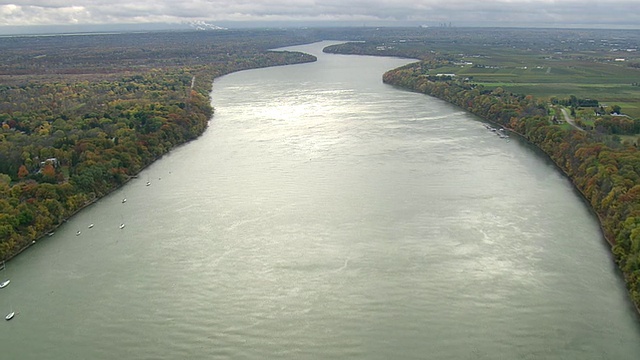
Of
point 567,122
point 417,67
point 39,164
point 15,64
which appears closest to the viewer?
point 39,164

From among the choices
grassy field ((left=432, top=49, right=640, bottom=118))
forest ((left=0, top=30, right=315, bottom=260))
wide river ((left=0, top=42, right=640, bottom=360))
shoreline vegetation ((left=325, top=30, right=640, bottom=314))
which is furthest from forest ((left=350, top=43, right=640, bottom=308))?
forest ((left=0, top=30, right=315, bottom=260))

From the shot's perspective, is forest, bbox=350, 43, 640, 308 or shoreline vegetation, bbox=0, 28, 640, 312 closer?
forest, bbox=350, 43, 640, 308

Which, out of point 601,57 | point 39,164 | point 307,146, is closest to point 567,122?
point 307,146

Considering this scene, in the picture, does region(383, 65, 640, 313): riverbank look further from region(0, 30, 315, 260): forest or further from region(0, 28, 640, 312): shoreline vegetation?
region(0, 30, 315, 260): forest

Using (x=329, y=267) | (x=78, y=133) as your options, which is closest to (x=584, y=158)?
(x=329, y=267)

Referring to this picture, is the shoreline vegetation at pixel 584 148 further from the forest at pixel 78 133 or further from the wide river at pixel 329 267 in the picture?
the forest at pixel 78 133

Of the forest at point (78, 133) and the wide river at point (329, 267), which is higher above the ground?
the forest at point (78, 133)

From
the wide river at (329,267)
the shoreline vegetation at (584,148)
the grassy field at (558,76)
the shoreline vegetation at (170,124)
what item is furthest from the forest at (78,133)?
the grassy field at (558,76)

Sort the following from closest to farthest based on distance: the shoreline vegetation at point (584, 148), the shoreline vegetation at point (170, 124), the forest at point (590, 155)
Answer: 1. the forest at point (590, 155)
2. the shoreline vegetation at point (584, 148)
3. the shoreline vegetation at point (170, 124)

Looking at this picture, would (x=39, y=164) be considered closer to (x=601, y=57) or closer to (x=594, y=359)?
(x=594, y=359)
